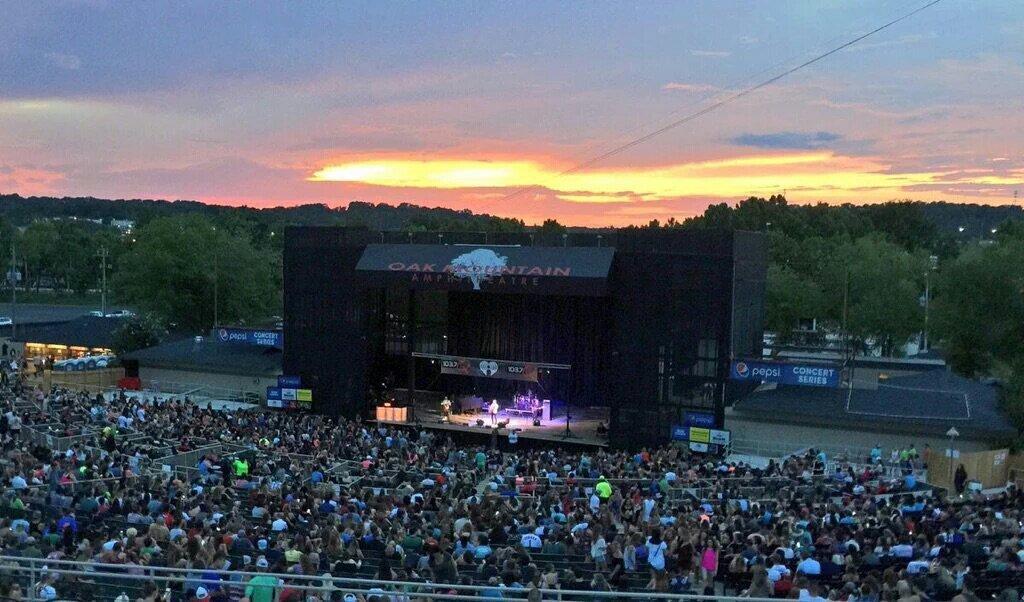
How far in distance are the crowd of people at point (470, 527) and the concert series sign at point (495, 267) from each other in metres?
9.80

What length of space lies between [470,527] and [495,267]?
1987cm

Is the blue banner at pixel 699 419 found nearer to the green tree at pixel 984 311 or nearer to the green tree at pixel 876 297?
the green tree at pixel 984 311

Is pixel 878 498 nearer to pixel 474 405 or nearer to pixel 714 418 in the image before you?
pixel 714 418

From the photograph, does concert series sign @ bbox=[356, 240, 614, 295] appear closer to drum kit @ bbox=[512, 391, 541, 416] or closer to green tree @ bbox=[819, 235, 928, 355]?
drum kit @ bbox=[512, 391, 541, 416]

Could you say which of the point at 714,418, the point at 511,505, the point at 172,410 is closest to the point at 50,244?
the point at 172,410

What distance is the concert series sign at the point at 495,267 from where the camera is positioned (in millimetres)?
31031

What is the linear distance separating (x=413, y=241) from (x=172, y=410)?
36.6 feet

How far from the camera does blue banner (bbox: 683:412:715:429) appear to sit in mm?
29000

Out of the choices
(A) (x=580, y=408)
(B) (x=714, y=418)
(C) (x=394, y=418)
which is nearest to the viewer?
(B) (x=714, y=418)

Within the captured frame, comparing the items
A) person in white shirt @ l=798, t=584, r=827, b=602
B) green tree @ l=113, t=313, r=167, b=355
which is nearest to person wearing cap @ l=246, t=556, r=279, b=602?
person in white shirt @ l=798, t=584, r=827, b=602

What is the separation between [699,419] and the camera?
29109mm

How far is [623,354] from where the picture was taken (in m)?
30.9

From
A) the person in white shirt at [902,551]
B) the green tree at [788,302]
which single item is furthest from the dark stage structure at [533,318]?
the green tree at [788,302]

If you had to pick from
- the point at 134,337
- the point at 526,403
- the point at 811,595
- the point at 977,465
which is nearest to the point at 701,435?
the point at 977,465
